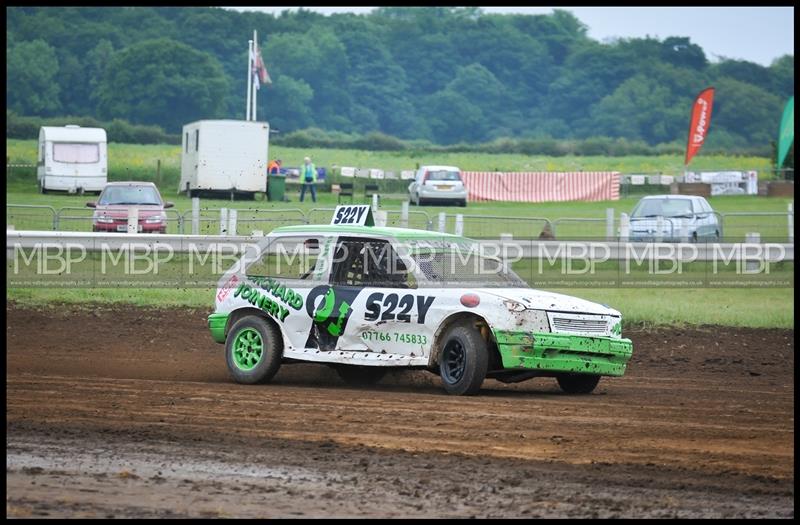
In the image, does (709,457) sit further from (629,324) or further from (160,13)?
(160,13)

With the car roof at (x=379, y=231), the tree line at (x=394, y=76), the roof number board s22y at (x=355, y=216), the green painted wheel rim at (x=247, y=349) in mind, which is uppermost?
the tree line at (x=394, y=76)

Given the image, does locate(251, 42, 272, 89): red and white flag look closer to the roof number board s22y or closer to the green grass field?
the green grass field

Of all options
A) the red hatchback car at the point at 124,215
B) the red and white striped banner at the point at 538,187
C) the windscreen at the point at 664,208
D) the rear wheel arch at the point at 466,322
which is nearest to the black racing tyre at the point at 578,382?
the rear wheel arch at the point at 466,322

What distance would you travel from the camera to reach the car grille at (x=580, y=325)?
12180 mm

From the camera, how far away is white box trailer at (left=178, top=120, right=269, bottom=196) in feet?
126

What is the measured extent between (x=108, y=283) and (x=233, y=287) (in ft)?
29.1

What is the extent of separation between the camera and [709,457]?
358 inches

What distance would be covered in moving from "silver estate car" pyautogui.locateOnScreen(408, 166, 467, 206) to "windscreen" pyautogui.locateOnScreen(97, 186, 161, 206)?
15.1 m

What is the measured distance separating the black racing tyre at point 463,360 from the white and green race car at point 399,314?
0.04 feet

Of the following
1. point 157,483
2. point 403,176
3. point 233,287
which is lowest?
point 157,483

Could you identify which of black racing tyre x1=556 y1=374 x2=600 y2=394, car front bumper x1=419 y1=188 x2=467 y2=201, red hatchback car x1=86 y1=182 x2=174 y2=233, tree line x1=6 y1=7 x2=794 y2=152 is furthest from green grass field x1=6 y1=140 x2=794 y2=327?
tree line x1=6 y1=7 x2=794 y2=152

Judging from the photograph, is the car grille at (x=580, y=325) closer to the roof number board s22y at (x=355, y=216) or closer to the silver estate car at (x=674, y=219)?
the roof number board s22y at (x=355, y=216)

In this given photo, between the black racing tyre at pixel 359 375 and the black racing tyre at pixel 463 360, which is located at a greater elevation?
the black racing tyre at pixel 463 360

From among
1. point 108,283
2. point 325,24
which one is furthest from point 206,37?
point 108,283
